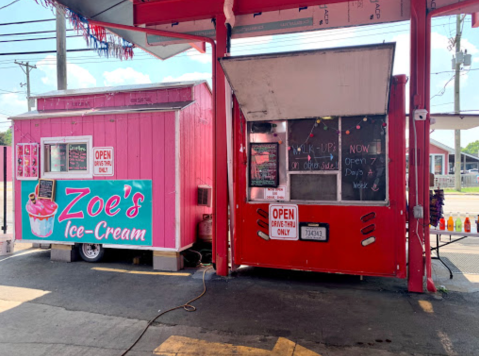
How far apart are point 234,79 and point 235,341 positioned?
3.23 metres

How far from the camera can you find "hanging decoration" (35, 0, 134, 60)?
220 inches

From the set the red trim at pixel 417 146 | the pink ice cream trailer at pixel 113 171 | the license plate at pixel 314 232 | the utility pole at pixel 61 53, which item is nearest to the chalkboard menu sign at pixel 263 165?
the license plate at pixel 314 232

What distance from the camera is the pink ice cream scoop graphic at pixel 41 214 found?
6.37 meters

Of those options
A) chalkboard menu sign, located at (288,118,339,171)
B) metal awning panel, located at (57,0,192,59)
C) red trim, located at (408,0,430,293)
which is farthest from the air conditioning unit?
red trim, located at (408,0,430,293)

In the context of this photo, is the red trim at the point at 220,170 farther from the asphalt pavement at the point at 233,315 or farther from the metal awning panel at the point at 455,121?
the metal awning panel at the point at 455,121

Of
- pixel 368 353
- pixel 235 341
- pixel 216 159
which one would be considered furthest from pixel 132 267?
pixel 368 353

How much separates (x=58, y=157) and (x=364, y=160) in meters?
5.61

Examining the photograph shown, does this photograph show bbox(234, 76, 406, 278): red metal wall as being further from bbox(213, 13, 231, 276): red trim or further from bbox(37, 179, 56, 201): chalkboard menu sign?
bbox(37, 179, 56, 201): chalkboard menu sign

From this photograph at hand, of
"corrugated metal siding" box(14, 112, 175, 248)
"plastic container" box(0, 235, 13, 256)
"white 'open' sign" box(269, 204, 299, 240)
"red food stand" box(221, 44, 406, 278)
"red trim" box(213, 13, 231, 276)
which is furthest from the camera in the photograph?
"plastic container" box(0, 235, 13, 256)

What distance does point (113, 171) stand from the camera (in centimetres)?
604

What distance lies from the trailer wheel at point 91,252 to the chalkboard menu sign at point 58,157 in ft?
5.13

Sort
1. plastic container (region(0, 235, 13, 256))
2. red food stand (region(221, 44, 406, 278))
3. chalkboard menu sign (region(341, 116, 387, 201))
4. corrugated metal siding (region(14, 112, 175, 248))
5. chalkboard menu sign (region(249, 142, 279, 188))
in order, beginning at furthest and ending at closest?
plastic container (region(0, 235, 13, 256)) < corrugated metal siding (region(14, 112, 175, 248)) < chalkboard menu sign (region(249, 142, 279, 188)) < chalkboard menu sign (region(341, 116, 387, 201)) < red food stand (region(221, 44, 406, 278))

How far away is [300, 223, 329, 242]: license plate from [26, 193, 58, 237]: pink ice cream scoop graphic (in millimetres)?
4745

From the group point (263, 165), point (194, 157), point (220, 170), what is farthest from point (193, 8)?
point (263, 165)
